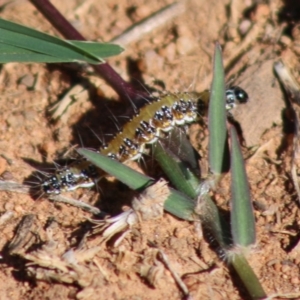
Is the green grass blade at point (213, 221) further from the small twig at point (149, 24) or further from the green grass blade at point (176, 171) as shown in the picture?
the small twig at point (149, 24)

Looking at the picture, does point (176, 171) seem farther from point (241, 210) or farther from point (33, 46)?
point (33, 46)

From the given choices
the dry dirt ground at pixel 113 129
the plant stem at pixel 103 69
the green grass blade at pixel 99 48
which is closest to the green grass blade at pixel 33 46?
the green grass blade at pixel 99 48

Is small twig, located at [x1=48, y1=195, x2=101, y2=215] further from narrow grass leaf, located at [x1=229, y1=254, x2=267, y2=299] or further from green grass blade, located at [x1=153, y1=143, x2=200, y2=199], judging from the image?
narrow grass leaf, located at [x1=229, y1=254, x2=267, y2=299]

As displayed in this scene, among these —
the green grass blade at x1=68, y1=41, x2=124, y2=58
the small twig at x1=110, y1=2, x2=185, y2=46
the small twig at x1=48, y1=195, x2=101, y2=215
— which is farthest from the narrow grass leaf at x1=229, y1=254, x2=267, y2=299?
the small twig at x1=110, y1=2, x2=185, y2=46

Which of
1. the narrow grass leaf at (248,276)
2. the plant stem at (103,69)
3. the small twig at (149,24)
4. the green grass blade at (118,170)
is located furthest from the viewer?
the small twig at (149,24)

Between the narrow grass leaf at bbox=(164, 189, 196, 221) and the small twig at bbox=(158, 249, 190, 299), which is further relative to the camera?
the narrow grass leaf at bbox=(164, 189, 196, 221)

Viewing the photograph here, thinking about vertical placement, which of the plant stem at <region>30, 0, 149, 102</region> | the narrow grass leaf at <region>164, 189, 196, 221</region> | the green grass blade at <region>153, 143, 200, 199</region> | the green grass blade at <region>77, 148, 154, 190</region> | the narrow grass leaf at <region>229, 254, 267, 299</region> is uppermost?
the plant stem at <region>30, 0, 149, 102</region>

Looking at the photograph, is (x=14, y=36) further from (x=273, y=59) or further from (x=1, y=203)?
(x=273, y=59)
